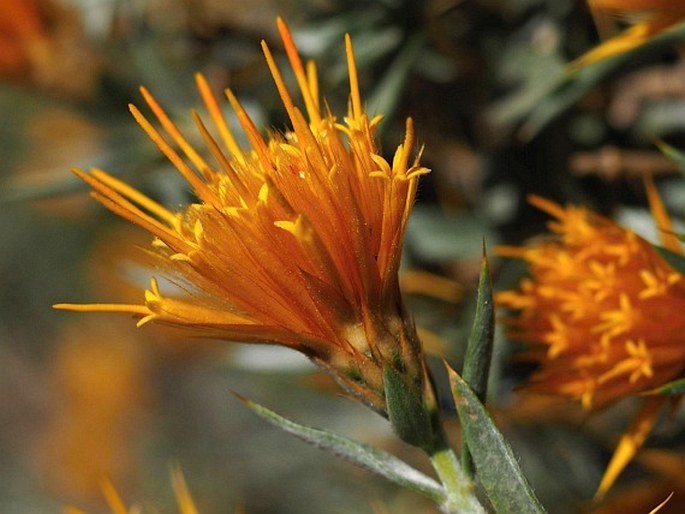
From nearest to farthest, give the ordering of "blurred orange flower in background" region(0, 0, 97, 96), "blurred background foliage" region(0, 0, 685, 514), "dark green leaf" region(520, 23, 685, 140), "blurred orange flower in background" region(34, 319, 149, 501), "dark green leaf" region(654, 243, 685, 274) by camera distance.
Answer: "dark green leaf" region(654, 243, 685, 274) < "dark green leaf" region(520, 23, 685, 140) < "blurred background foliage" region(0, 0, 685, 514) < "blurred orange flower in background" region(0, 0, 97, 96) < "blurred orange flower in background" region(34, 319, 149, 501)

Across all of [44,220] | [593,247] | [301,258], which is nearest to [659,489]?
[593,247]

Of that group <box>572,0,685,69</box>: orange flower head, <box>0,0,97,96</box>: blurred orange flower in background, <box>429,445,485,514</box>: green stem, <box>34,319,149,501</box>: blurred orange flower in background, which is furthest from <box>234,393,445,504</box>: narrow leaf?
<box>34,319,149,501</box>: blurred orange flower in background

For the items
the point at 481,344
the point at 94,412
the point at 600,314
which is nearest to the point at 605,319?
the point at 600,314

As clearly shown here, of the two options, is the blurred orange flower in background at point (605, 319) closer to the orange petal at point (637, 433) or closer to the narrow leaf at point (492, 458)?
the orange petal at point (637, 433)

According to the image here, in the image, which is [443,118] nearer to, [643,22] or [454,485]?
[643,22]

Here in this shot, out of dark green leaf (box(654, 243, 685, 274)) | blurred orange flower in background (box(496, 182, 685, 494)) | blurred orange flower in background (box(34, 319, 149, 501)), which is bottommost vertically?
blurred orange flower in background (box(34, 319, 149, 501))

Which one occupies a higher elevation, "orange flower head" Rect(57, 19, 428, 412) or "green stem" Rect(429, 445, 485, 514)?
"orange flower head" Rect(57, 19, 428, 412)

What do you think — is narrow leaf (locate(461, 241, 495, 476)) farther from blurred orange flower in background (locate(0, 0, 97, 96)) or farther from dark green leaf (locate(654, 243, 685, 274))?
blurred orange flower in background (locate(0, 0, 97, 96))
